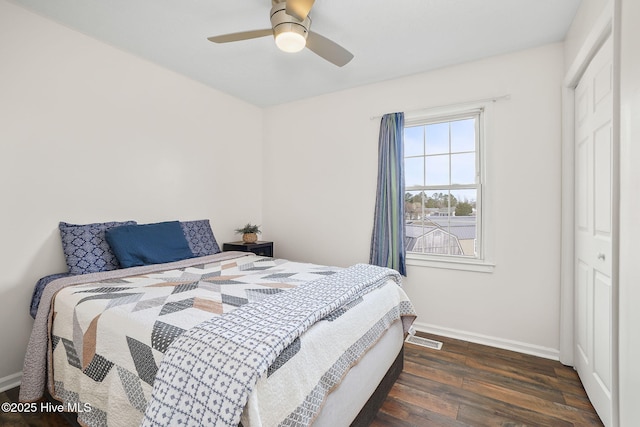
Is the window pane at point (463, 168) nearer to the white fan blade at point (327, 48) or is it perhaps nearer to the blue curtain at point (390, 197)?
the blue curtain at point (390, 197)

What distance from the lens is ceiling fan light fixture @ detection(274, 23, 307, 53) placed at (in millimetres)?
1822

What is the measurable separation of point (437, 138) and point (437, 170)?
324 millimetres

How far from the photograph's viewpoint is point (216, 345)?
105 cm

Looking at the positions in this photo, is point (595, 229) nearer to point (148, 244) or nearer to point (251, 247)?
point (251, 247)

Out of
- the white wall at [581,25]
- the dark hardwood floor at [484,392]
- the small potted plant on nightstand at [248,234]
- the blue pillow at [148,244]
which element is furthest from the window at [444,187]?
the blue pillow at [148,244]

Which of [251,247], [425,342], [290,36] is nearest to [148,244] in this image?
[251,247]

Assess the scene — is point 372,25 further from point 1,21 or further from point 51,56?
point 1,21

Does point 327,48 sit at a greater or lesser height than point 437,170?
greater

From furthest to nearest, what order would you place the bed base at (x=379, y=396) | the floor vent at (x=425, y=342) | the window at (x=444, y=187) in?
the window at (x=444, y=187) < the floor vent at (x=425, y=342) < the bed base at (x=379, y=396)

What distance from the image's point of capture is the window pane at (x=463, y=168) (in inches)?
115

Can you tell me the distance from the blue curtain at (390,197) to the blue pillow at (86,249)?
2373mm

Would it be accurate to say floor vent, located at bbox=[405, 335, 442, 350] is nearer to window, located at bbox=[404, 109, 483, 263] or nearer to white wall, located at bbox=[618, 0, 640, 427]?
window, located at bbox=[404, 109, 483, 263]

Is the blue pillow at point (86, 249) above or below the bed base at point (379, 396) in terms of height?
Result: above

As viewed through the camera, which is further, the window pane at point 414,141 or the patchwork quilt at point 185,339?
the window pane at point 414,141
